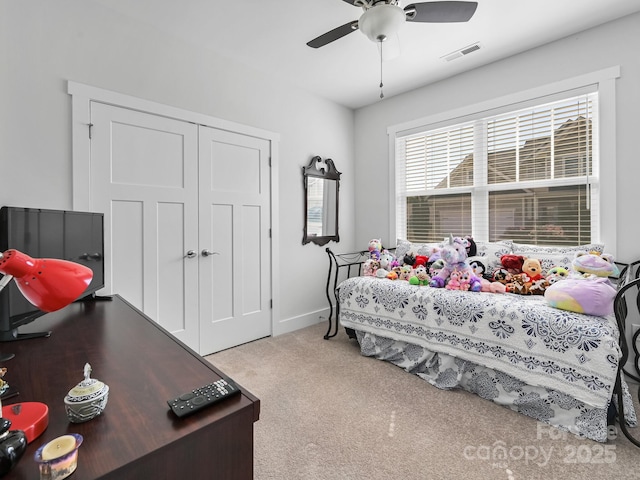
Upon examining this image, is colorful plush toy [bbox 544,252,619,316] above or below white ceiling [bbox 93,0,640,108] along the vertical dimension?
below

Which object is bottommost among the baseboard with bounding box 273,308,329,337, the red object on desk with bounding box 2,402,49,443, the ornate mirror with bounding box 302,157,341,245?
the baseboard with bounding box 273,308,329,337

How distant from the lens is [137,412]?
2.49ft

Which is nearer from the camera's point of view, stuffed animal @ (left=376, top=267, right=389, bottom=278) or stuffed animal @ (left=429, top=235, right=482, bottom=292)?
stuffed animal @ (left=429, top=235, right=482, bottom=292)

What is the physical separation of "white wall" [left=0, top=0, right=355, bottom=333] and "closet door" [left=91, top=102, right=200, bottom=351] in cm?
19

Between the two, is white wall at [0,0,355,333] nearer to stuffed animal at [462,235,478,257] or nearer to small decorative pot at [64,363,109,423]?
stuffed animal at [462,235,478,257]

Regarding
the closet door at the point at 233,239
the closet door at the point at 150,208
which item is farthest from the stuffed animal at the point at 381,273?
the closet door at the point at 150,208

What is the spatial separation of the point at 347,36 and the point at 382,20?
834 mm

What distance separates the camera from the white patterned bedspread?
1.70m

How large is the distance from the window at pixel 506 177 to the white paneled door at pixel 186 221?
1721 millimetres

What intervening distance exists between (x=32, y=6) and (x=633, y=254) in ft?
14.3

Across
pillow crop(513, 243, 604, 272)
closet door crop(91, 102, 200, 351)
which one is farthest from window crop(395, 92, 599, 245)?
closet door crop(91, 102, 200, 351)

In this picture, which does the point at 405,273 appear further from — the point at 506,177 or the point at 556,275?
the point at 506,177

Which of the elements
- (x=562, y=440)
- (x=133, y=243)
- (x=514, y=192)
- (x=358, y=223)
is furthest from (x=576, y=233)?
(x=133, y=243)

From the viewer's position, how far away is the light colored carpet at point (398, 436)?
150 centimetres
